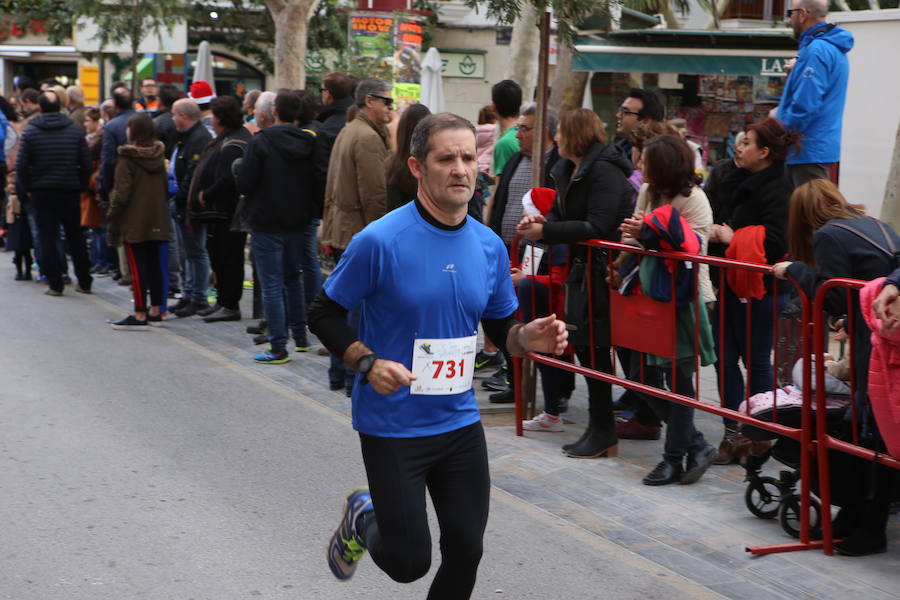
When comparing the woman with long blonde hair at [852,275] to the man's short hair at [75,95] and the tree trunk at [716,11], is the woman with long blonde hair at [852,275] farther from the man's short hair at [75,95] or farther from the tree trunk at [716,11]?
the tree trunk at [716,11]

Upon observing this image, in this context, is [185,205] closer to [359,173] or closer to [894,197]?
[359,173]

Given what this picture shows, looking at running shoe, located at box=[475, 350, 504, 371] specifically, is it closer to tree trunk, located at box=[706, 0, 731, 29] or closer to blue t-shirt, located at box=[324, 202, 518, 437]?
blue t-shirt, located at box=[324, 202, 518, 437]

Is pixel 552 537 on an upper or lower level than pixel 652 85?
lower

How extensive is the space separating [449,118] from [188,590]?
7.36 ft

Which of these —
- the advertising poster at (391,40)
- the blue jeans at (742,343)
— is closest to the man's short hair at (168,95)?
the advertising poster at (391,40)

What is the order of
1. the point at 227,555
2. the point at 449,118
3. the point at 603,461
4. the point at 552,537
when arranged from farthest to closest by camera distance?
1. the point at 603,461
2. the point at 552,537
3. the point at 227,555
4. the point at 449,118

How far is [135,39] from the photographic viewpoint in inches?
722

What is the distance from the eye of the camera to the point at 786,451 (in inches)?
219

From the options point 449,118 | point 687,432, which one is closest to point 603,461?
point 687,432

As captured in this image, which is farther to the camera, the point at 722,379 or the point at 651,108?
the point at 651,108

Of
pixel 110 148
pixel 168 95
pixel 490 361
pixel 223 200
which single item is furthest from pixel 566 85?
pixel 490 361

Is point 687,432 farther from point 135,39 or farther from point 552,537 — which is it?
point 135,39

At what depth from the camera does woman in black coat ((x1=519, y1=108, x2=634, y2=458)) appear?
666 centimetres

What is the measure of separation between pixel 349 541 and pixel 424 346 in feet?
2.77
